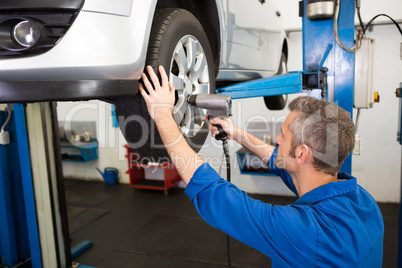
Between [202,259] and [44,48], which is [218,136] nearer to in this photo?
[44,48]

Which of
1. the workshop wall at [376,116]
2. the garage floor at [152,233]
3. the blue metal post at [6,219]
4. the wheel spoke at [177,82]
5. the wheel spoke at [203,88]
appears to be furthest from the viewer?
the workshop wall at [376,116]

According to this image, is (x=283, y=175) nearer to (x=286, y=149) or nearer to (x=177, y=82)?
(x=286, y=149)

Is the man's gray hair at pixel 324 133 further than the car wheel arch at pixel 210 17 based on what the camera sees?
No

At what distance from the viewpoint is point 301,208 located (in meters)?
1.01

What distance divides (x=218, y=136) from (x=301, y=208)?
55 centimetres

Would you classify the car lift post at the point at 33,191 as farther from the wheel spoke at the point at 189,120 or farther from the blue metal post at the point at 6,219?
the wheel spoke at the point at 189,120

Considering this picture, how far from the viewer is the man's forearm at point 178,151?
3.53 feet

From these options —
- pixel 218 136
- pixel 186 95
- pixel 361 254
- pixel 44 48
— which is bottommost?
pixel 361 254

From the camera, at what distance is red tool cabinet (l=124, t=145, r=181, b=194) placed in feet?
17.6

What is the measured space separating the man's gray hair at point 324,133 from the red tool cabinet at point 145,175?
168 inches

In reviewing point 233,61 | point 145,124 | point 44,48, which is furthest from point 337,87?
point 44,48

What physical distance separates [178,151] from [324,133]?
513 millimetres

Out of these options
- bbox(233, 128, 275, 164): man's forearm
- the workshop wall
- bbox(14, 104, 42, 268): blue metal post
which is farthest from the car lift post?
bbox(233, 128, 275, 164): man's forearm

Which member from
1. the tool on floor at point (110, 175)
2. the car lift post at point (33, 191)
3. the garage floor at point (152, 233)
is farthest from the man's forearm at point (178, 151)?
the tool on floor at point (110, 175)
